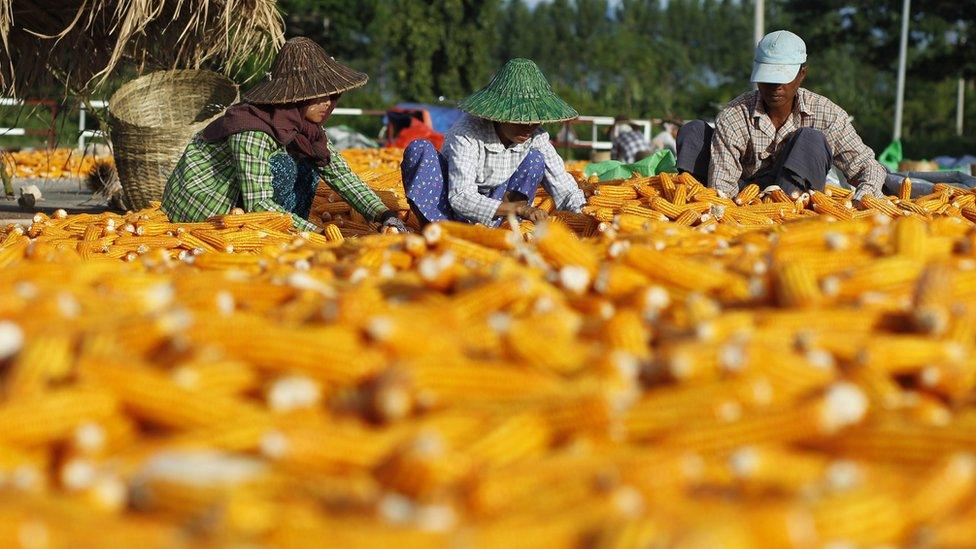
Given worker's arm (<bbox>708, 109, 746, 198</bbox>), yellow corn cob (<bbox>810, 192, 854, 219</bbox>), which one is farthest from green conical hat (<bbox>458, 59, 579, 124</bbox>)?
yellow corn cob (<bbox>810, 192, 854, 219</bbox>)

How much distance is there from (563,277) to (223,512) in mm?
1461

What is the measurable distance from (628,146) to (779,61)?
9.33 meters

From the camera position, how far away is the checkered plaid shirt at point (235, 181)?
19.1 feet

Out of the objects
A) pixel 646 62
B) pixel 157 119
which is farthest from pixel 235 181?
pixel 646 62

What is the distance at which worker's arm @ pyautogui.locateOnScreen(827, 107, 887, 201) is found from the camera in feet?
21.6

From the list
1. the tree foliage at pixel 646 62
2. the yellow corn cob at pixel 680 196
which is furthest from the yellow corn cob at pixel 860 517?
the tree foliage at pixel 646 62

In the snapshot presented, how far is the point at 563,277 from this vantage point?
10.0ft

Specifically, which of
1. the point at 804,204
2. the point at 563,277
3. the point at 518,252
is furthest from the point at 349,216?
the point at 563,277

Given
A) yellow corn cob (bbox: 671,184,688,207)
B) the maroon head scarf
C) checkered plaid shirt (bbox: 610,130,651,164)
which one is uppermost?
the maroon head scarf

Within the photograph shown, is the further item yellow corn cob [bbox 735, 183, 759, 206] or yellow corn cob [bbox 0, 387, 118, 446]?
yellow corn cob [bbox 735, 183, 759, 206]

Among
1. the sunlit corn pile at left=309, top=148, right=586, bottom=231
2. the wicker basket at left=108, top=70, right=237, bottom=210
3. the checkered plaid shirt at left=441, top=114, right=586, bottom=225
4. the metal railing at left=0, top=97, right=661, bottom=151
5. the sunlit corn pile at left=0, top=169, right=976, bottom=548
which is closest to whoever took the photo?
the sunlit corn pile at left=0, top=169, right=976, bottom=548

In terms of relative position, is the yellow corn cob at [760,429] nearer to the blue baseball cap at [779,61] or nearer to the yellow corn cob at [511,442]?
the yellow corn cob at [511,442]

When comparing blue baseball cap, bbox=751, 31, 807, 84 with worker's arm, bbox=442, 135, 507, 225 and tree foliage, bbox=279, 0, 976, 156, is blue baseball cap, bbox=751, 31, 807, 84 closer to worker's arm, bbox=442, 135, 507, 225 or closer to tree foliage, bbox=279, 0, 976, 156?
worker's arm, bbox=442, 135, 507, 225

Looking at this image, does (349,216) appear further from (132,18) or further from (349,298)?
(349,298)
